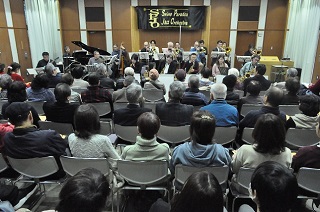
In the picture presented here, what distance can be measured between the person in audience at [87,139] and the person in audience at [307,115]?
83.2 inches

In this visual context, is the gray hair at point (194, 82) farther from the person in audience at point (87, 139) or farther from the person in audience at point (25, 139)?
the person in audience at point (25, 139)

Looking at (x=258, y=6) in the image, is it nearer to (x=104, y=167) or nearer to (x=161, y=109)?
(x=161, y=109)

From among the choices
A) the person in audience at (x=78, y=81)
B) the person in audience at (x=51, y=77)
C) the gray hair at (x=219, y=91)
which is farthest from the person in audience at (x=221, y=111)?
the person in audience at (x=51, y=77)

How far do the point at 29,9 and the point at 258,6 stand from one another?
8935mm

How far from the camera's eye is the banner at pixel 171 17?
10.8 meters

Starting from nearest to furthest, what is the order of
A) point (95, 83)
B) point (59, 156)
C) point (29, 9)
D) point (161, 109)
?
point (59, 156), point (161, 109), point (95, 83), point (29, 9)

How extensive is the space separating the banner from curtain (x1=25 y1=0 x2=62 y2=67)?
139 inches

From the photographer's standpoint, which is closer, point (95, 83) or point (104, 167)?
point (104, 167)

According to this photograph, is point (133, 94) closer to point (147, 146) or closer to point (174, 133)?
point (174, 133)

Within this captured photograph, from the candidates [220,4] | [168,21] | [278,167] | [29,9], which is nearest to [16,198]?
[278,167]

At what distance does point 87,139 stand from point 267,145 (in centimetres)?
154

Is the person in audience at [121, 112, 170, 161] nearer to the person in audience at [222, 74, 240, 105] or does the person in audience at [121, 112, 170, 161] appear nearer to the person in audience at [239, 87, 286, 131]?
the person in audience at [239, 87, 286, 131]

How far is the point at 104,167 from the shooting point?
2.23 metres

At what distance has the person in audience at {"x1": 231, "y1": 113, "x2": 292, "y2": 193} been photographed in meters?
2.05
